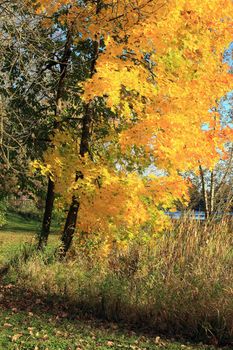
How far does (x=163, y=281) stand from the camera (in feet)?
23.1

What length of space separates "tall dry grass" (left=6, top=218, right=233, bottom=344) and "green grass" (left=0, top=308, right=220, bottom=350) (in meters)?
0.42

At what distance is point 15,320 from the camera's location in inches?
250

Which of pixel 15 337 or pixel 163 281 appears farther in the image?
pixel 163 281

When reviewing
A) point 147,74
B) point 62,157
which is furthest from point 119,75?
point 62,157

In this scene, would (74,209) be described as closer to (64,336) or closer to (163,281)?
(163,281)

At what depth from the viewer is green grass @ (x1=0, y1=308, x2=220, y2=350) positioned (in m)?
5.31

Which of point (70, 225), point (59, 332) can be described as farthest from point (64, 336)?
point (70, 225)

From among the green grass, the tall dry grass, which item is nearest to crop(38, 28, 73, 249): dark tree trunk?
the tall dry grass

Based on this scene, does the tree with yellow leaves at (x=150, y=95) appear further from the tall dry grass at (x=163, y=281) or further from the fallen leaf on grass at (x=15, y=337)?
the fallen leaf on grass at (x=15, y=337)

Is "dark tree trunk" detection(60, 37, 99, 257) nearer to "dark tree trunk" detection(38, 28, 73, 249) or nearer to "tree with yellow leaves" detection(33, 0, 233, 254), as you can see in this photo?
"tree with yellow leaves" detection(33, 0, 233, 254)

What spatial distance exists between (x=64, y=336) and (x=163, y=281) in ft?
6.17

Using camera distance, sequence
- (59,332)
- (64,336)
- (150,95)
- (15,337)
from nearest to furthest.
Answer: (15,337) → (64,336) → (59,332) → (150,95)

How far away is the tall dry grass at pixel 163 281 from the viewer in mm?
6199

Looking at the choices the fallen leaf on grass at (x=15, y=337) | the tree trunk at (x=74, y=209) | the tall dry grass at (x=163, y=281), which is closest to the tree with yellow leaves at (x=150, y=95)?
the tree trunk at (x=74, y=209)
